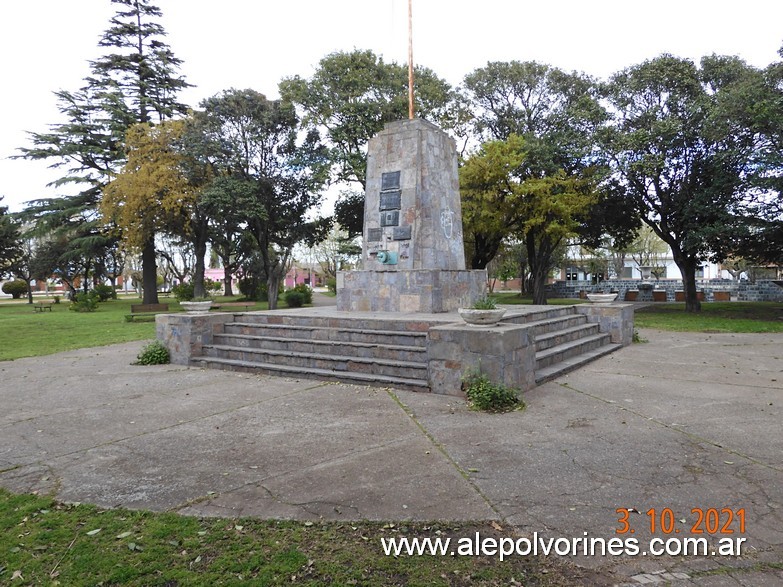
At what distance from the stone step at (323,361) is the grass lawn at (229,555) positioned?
3896mm

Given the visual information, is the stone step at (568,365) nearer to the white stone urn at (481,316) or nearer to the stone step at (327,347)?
the white stone urn at (481,316)

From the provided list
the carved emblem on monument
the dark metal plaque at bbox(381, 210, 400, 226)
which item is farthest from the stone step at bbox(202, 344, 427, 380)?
the carved emblem on monument

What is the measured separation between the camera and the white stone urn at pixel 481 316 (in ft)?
21.0

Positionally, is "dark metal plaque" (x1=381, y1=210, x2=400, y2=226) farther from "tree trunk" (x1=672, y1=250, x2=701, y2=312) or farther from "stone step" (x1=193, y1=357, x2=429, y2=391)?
"tree trunk" (x1=672, y1=250, x2=701, y2=312)

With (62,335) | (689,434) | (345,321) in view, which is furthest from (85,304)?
(689,434)

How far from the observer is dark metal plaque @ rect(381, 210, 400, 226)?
36.1ft

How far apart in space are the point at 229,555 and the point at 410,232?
882 centimetres

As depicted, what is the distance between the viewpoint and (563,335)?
8742 mm

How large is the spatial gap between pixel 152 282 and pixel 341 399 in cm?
2668

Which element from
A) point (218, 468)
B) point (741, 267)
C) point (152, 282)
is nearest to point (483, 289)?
point (218, 468)

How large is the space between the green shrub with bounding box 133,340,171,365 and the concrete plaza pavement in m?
1.85

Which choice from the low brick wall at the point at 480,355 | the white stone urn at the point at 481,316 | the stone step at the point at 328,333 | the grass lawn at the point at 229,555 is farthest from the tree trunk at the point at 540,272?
the grass lawn at the point at 229,555
